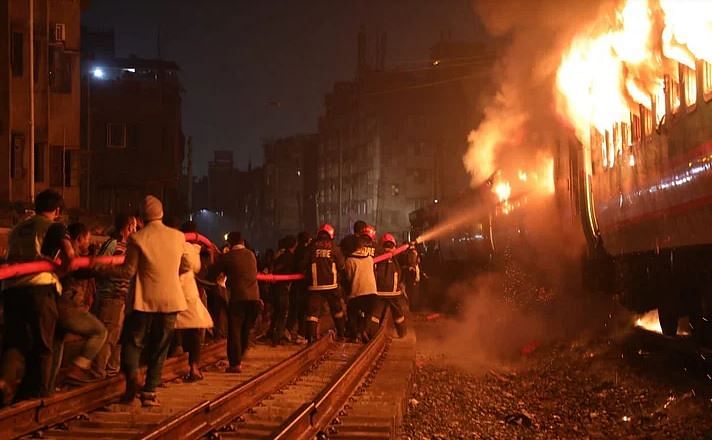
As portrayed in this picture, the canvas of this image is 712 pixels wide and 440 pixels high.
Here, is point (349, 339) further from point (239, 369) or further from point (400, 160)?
point (400, 160)

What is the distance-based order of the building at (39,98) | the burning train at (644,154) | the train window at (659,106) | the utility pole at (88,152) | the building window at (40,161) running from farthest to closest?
the utility pole at (88,152) < the building window at (40,161) < the building at (39,98) < the train window at (659,106) < the burning train at (644,154)

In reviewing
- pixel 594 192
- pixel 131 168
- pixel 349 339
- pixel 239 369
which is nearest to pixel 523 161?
pixel 594 192

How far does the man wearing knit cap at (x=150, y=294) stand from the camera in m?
8.02

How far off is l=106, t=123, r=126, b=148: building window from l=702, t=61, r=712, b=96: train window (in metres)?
37.9

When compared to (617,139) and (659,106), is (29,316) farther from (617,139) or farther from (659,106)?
(617,139)

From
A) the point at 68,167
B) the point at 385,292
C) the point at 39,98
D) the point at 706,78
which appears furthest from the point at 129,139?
the point at 706,78

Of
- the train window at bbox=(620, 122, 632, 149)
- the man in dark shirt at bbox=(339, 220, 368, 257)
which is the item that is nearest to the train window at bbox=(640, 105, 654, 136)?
the train window at bbox=(620, 122, 632, 149)

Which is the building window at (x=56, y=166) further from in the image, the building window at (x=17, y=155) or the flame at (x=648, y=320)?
the flame at (x=648, y=320)

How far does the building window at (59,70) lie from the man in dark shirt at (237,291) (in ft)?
66.9

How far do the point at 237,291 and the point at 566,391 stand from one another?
4.18 meters

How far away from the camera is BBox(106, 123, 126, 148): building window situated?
44562 mm

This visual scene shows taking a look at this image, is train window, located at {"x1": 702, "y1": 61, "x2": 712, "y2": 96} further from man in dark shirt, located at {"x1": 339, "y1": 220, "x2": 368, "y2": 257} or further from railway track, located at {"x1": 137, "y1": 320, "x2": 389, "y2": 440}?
man in dark shirt, located at {"x1": 339, "y1": 220, "x2": 368, "y2": 257}

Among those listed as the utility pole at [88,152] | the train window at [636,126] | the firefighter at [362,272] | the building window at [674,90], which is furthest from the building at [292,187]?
the building window at [674,90]

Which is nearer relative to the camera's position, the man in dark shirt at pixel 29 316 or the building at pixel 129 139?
the man in dark shirt at pixel 29 316
